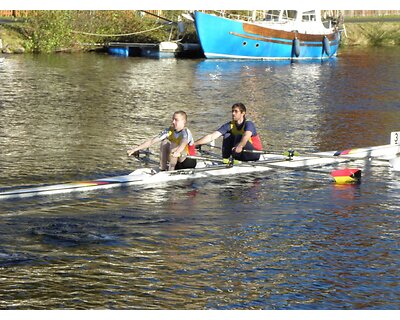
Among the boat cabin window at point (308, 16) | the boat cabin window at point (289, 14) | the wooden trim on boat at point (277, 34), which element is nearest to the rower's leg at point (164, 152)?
the wooden trim on boat at point (277, 34)

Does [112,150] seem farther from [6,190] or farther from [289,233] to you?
[289,233]

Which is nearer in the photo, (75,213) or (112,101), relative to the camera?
(75,213)

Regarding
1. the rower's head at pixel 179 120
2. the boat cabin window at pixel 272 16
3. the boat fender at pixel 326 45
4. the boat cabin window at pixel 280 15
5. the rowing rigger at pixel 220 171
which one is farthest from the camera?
the boat cabin window at pixel 272 16

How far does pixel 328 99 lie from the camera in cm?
3650

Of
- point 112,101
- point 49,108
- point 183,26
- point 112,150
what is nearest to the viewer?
point 112,150

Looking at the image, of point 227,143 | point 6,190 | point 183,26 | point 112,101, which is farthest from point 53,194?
point 183,26

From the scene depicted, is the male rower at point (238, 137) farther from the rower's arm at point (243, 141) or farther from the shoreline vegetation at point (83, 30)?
the shoreline vegetation at point (83, 30)

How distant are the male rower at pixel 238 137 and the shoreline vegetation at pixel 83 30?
33508 millimetres

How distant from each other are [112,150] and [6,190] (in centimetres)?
558

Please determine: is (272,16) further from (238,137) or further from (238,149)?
(238,149)

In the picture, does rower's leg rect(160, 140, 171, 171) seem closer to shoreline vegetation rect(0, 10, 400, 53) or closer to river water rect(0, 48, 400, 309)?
river water rect(0, 48, 400, 309)

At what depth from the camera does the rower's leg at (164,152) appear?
19.2 m

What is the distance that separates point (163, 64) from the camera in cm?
5069
